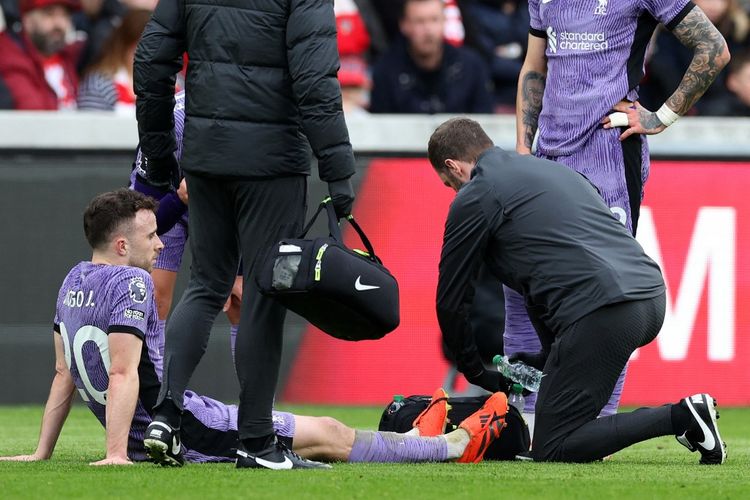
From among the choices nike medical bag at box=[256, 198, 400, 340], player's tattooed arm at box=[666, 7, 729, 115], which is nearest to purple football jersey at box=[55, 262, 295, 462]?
nike medical bag at box=[256, 198, 400, 340]

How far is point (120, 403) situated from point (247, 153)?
3.29 ft

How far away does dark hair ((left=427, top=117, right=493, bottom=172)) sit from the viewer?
19.6ft

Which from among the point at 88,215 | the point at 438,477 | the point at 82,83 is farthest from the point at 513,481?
the point at 82,83

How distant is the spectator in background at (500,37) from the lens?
11.7m

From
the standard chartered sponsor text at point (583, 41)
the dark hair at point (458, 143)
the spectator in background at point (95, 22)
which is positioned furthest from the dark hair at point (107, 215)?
the spectator in background at point (95, 22)

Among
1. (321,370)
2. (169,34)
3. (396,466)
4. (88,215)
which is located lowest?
(321,370)

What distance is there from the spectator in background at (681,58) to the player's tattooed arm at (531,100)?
4.61 meters

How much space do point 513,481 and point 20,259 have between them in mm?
4833

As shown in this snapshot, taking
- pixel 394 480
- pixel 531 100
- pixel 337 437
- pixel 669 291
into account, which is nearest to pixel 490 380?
pixel 337 437

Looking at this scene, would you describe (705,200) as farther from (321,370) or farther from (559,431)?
(559,431)

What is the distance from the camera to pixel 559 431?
589 cm

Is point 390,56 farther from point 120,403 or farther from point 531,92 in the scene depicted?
point 120,403

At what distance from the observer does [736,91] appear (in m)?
11.8

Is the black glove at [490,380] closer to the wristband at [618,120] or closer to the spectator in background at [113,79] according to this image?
the wristband at [618,120]
